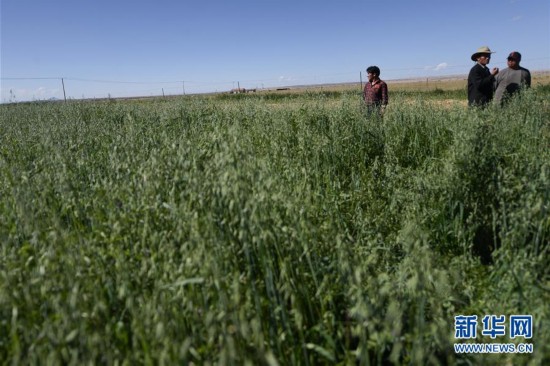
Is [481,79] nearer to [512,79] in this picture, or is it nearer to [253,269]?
[512,79]

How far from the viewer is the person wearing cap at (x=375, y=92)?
704 centimetres

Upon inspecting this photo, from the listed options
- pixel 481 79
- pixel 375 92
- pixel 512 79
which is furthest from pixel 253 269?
pixel 512 79

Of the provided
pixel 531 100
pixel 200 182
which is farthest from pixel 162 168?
pixel 531 100

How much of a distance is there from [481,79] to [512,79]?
0.83 m

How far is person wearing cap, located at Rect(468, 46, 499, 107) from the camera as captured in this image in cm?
640

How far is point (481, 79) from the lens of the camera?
6457mm

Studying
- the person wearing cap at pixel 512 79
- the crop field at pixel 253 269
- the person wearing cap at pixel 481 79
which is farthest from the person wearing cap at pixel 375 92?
the crop field at pixel 253 269

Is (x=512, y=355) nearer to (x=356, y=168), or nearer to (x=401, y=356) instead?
(x=401, y=356)

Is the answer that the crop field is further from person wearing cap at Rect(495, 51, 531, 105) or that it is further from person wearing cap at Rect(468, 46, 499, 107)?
person wearing cap at Rect(495, 51, 531, 105)

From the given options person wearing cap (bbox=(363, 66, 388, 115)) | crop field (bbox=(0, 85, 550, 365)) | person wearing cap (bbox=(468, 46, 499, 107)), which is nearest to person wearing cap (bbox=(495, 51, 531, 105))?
person wearing cap (bbox=(468, 46, 499, 107))

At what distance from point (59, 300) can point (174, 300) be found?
473mm

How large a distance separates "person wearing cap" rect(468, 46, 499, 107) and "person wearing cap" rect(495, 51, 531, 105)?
324 mm

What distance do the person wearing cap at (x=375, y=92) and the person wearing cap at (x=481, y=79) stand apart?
1409 mm

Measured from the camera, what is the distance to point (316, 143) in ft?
15.1
